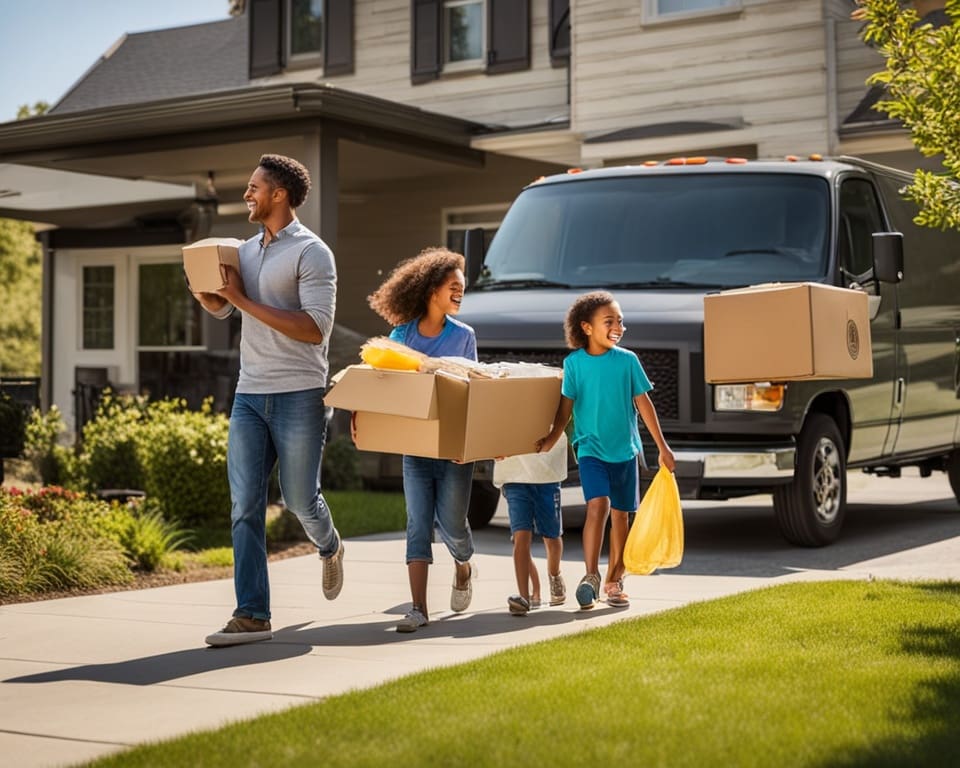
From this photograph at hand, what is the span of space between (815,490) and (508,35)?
10.4 metres

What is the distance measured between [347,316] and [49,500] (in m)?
10.4

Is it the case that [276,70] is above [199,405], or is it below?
above

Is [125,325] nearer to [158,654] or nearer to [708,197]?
[708,197]

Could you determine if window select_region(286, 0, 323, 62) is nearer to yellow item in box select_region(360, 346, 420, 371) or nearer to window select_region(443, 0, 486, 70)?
window select_region(443, 0, 486, 70)

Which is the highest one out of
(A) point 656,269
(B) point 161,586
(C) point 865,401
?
(A) point 656,269

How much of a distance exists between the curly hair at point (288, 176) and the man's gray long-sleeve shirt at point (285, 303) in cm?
23

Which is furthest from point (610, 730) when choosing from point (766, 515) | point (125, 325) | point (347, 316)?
point (125, 325)

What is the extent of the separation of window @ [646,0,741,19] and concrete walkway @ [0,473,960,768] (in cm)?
717

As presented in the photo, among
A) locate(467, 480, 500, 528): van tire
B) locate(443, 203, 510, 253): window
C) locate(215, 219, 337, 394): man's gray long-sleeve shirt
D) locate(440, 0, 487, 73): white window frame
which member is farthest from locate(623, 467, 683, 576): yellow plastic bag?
locate(440, 0, 487, 73): white window frame

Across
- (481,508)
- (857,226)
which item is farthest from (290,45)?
(857,226)

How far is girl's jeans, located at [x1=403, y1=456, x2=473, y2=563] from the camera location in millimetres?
7238

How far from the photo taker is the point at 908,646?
20.7 ft

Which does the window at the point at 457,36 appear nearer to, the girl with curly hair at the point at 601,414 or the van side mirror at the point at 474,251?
the van side mirror at the point at 474,251

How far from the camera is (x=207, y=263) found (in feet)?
21.9
